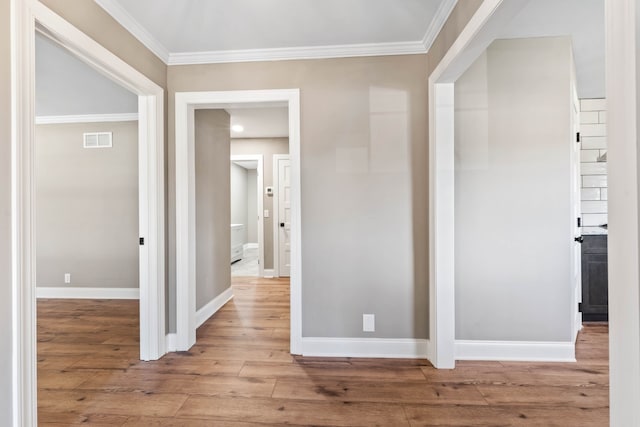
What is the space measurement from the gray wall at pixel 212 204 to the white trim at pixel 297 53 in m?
0.66

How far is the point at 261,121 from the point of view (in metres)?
4.57

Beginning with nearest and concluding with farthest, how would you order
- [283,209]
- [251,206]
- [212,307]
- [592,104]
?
[592,104] < [212,307] < [283,209] < [251,206]

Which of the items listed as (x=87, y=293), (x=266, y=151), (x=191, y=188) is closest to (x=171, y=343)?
Result: (x=191, y=188)

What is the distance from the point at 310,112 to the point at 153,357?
2333 mm

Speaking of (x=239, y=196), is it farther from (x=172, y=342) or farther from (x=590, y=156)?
(x=590, y=156)

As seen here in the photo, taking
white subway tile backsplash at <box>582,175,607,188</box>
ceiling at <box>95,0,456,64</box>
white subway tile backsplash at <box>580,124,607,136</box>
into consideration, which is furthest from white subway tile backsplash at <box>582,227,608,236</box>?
ceiling at <box>95,0,456,64</box>

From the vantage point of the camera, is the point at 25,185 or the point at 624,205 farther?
the point at 25,185

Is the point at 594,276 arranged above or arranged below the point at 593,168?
below

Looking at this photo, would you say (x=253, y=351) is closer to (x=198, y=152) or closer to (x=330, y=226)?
(x=330, y=226)

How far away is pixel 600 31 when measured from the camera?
2297mm

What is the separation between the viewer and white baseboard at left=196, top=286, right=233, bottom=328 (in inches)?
124

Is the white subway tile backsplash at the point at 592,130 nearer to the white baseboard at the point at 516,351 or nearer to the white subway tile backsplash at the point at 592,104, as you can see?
the white subway tile backsplash at the point at 592,104

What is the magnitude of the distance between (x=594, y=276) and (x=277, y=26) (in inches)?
148

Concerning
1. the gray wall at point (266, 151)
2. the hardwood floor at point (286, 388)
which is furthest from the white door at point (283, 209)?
the hardwood floor at point (286, 388)
